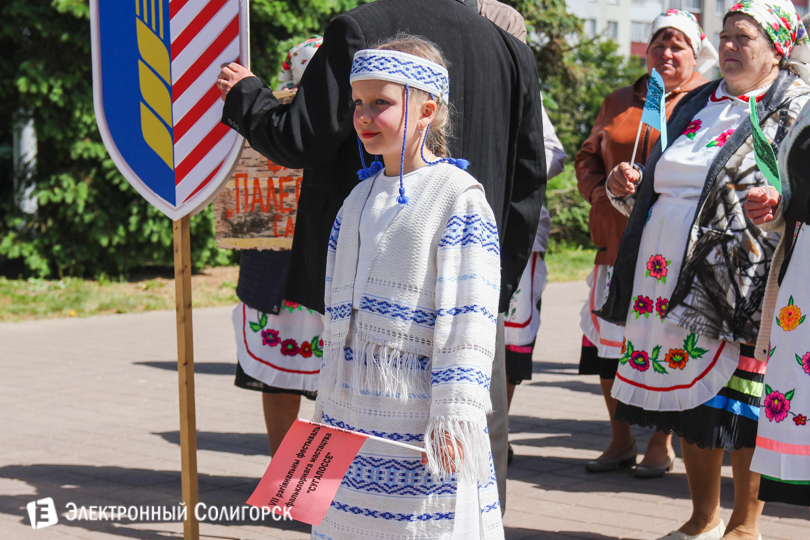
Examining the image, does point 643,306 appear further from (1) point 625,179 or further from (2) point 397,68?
(2) point 397,68

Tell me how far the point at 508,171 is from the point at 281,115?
0.87 m

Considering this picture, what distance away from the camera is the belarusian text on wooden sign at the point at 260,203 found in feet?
11.4

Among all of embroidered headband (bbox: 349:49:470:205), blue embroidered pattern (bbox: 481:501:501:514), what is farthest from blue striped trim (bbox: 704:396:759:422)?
embroidered headband (bbox: 349:49:470:205)

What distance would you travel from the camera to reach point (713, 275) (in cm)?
320

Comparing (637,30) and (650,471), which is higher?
(637,30)

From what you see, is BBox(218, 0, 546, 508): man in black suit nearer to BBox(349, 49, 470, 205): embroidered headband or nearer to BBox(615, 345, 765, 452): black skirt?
BBox(349, 49, 470, 205): embroidered headband

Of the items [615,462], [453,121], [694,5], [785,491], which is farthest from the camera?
[694,5]

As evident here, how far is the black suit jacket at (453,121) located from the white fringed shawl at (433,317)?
433mm

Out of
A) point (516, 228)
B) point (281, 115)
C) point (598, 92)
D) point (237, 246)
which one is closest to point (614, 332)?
point (516, 228)

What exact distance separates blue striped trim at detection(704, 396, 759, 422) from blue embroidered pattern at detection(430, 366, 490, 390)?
1.54 metres

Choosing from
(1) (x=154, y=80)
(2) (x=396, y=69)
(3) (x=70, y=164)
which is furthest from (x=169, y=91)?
(3) (x=70, y=164)

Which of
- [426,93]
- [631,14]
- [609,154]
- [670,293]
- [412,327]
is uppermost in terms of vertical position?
[631,14]

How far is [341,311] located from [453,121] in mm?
793

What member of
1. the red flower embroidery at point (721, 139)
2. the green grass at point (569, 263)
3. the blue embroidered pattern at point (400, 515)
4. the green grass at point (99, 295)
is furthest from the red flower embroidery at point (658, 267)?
the green grass at point (569, 263)
